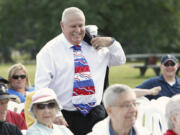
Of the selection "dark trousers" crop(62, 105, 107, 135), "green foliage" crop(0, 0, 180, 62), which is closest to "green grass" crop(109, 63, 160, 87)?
"dark trousers" crop(62, 105, 107, 135)

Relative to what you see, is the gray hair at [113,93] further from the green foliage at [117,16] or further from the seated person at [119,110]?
the green foliage at [117,16]

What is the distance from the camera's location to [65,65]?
462 centimetres

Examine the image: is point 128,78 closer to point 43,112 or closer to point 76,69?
point 76,69

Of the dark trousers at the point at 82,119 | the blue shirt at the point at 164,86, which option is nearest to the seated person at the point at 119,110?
the dark trousers at the point at 82,119

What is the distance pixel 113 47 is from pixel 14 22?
52.3 meters

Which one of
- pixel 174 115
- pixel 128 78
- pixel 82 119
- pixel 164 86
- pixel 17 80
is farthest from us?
pixel 128 78

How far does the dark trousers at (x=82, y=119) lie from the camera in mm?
4781

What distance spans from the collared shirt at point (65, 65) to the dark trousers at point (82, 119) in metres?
0.06

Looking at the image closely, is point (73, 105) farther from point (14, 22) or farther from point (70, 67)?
point (14, 22)

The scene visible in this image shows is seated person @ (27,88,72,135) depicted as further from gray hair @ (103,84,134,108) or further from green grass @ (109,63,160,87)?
green grass @ (109,63,160,87)

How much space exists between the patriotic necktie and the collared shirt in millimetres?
45

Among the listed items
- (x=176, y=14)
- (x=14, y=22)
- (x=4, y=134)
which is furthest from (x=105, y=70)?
(x=14, y=22)

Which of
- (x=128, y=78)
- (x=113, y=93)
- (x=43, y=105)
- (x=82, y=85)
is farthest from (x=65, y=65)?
(x=128, y=78)

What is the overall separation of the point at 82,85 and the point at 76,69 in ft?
0.56
